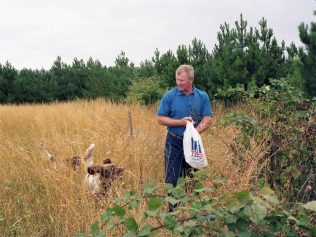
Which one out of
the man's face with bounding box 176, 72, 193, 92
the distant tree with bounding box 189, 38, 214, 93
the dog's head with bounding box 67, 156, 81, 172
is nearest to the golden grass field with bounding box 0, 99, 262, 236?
the dog's head with bounding box 67, 156, 81, 172

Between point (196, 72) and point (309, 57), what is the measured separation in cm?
404

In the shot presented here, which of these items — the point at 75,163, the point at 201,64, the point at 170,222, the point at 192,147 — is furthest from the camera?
the point at 201,64

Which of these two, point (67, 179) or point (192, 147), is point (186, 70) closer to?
point (192, 147)

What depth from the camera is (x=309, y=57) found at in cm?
852

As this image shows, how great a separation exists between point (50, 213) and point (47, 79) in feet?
57.1

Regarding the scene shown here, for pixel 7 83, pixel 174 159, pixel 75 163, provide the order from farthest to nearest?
pixel 7 83
pixel 75 163
pixel 174 159

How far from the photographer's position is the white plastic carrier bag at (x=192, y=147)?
414 centimetres

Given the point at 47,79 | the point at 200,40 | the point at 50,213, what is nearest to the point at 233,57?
the point at 200,40

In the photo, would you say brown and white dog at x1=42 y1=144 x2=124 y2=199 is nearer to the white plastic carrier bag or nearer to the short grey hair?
the white plastic carrier bag

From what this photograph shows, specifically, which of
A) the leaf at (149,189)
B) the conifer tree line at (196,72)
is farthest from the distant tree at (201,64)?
the leaf at (149,189)

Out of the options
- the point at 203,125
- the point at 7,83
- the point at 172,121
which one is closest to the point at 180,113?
the point at 172,121

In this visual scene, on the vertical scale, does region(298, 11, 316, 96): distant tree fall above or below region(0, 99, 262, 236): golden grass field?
above

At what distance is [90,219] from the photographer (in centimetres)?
374

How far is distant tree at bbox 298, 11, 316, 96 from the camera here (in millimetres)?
8461
